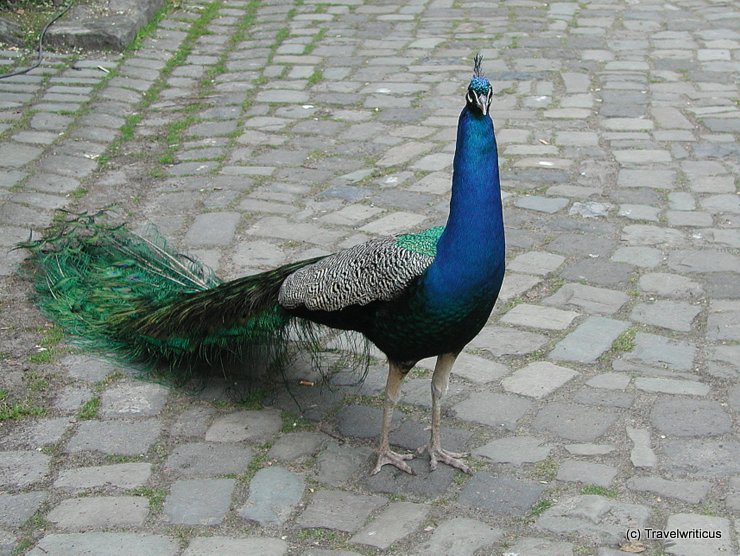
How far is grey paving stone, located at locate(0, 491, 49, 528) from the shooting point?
314 cm

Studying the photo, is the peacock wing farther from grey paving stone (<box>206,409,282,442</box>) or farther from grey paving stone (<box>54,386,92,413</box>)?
grey paving stone (<box>54,386,92,413</box>)

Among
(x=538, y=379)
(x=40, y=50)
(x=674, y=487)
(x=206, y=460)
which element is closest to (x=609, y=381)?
(x=538, y=379)

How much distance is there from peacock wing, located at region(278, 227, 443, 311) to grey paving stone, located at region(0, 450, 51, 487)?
944 mm

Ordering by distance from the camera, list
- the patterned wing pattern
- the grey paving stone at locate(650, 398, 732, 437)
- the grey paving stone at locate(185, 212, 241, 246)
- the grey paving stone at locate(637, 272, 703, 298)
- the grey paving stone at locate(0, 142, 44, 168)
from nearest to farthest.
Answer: the patterned wing pattern
the grey paving stone at locate(650, 398, 732, 437)
the grey paving stone at locate(637, 272, 703, 298)
the grey paving stone at locate(185, 212, 241, 246)
the grey paving stone at locate(0, 142, 44, 168)

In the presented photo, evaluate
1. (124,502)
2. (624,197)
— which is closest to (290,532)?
(124,502)

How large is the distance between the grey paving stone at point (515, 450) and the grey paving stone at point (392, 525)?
13.6 inches

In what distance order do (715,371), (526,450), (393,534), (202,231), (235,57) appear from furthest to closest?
1. (235,57)
2. (202,231)
3. (715,371)
4. (526,450)
5. (393,534)

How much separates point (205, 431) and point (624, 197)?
8.93 ft

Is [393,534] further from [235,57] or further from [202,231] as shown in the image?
[235,57]

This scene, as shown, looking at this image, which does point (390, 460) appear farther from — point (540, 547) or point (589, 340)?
point (589, 340)

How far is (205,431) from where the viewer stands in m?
3.66

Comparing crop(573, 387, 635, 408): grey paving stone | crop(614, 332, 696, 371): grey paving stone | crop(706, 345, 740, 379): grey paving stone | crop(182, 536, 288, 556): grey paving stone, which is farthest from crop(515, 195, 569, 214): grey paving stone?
crop(182, 536, 288, 556): grey paving stone

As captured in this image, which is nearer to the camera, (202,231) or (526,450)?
(526,450)

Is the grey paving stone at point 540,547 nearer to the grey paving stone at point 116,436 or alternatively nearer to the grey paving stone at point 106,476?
the grey paving stone at point 106,476
